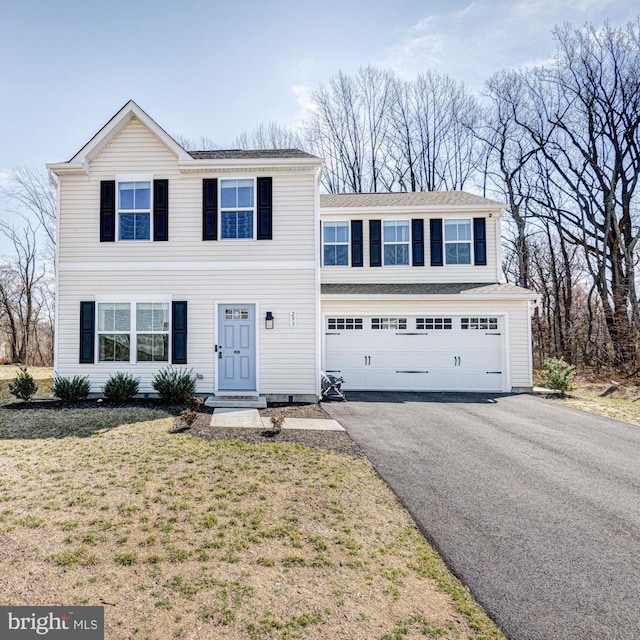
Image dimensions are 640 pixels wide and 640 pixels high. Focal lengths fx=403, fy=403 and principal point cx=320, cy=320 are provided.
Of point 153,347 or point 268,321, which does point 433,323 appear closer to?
point 268,321

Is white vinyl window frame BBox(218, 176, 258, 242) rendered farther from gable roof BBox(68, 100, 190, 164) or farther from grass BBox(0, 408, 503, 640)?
grass BBox(0, 408, 503, 640)

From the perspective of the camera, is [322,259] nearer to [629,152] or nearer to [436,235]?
[436,235]

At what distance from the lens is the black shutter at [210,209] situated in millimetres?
10523

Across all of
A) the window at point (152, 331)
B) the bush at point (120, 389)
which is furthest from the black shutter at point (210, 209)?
the bush at point (120, 389)

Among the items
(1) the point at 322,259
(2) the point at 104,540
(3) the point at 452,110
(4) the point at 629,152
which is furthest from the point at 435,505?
(3) the point at 452,110

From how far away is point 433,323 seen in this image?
12.9 meters

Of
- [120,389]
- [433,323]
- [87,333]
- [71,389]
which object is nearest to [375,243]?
[433,323]

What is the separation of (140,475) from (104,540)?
1542 mm

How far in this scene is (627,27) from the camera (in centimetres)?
1758

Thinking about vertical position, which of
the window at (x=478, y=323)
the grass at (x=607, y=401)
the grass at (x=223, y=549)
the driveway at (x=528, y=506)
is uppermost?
the window at (x=478, y=323)

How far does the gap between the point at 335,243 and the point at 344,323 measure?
3.09m

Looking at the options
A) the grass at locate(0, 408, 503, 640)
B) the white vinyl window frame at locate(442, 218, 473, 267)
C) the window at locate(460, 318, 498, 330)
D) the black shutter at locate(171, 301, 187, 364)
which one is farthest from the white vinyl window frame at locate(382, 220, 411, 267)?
the grass at locate(0, 408, 503, 640)

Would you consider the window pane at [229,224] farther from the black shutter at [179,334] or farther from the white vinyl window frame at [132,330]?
the white vinyl window frame at [132,330]

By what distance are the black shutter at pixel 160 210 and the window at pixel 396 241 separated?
720cm
